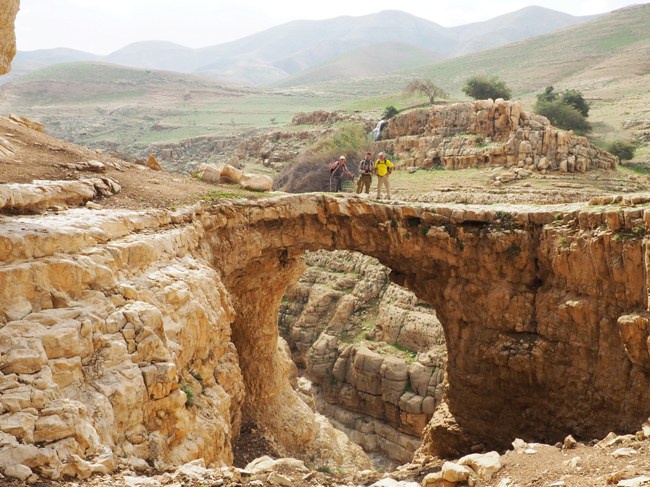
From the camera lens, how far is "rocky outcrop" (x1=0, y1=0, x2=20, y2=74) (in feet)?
29.9

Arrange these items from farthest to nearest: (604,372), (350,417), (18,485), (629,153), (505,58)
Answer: (505,58) < (629,153) < (350,417) < (604,372) < (18,485)

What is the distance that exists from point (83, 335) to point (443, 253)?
996cm

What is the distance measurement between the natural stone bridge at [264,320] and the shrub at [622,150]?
17857 mm

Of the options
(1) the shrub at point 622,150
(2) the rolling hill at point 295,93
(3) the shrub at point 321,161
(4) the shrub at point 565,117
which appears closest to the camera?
(1) the shrub at point 622,150

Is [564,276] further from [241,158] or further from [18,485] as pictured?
[241,158]

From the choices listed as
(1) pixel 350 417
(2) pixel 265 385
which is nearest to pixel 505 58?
(1) pixel 350 417

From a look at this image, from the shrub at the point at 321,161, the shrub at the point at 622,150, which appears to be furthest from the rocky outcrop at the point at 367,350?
the shrub at the point at 622,150

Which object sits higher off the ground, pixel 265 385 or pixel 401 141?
pixel 401 141

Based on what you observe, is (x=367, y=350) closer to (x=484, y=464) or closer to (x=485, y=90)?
(x=484, y=464)

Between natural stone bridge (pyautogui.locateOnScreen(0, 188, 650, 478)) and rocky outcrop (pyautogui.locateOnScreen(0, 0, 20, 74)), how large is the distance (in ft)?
9.67

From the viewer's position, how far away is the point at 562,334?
13367 mm

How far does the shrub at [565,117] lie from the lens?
34625mm

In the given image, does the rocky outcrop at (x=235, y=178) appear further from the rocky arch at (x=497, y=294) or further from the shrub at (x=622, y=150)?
the shrub at (x=622, y=150)

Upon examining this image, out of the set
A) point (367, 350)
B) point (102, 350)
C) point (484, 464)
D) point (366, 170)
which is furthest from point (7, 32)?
point (367, 350)
